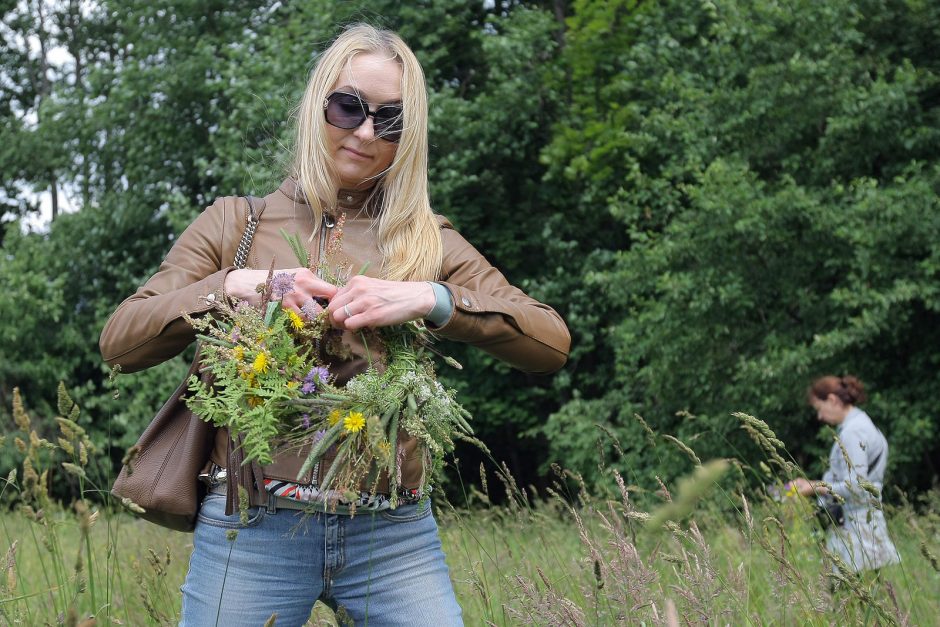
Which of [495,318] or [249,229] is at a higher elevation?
[249,229]

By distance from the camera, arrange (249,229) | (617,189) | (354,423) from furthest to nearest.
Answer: (617,189) < (249,229) < (354,423)

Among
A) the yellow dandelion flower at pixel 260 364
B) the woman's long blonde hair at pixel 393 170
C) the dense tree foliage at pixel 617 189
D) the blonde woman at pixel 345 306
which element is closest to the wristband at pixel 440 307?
the blonde woman at pixel 345 306

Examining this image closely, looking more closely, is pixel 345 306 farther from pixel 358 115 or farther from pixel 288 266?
pixel 358 115

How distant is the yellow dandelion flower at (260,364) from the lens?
72.4 inches

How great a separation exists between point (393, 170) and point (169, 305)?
572mm

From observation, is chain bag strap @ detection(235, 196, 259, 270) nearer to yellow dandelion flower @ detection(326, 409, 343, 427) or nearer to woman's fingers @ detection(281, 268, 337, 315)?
woman's fingers @ detection(281, 268, 337, 315)

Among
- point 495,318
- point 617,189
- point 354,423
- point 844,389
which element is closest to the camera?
point 354,423

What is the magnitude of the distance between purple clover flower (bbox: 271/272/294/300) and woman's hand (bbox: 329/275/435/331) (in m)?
0.08

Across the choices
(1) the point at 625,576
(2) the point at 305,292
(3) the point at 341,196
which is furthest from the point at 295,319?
(1) the point at 625,576

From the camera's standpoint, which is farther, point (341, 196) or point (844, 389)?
point (844, 389)

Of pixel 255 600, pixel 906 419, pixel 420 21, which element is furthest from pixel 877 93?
pixel 255 600

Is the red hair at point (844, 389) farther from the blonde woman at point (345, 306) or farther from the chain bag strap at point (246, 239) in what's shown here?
the chain bag strap at point (246, 239)

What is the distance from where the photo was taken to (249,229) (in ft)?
7.09

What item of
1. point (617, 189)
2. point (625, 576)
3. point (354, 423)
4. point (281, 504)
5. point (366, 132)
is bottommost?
point (617, 189)
